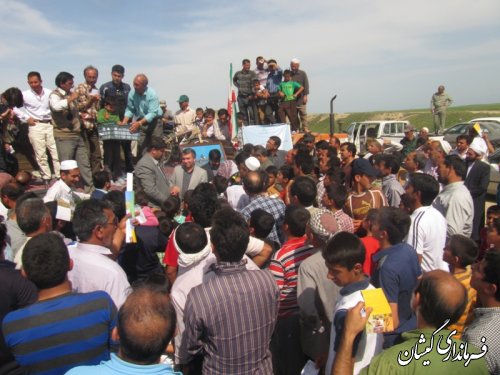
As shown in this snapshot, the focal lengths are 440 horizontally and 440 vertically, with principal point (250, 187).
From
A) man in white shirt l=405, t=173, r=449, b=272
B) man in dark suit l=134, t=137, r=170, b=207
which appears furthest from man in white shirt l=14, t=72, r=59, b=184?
man in white shirt l=405, t=173, r=449, b=272

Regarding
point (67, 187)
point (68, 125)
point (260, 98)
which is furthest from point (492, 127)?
point (67, 187)

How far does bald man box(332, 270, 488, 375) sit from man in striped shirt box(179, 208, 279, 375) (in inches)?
22.3

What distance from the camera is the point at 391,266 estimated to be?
3141 millimetres

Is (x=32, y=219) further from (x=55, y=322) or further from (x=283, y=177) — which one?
(x=283, y=177)

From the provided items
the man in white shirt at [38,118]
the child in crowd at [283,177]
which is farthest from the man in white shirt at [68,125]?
the child in crowd at [283,177]

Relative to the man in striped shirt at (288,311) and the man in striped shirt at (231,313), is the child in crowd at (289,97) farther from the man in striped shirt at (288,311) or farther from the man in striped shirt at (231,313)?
the man in striped shirt at (231,313)

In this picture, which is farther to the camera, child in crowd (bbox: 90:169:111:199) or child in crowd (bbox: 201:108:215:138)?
child in crowd (bbox: 201:108:215:138)

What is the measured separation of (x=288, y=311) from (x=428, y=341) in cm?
150

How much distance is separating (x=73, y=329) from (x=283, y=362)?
5.68 ft

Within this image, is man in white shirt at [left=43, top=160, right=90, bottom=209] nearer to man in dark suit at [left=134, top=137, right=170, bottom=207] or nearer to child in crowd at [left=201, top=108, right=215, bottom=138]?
man in dark suit at [left=134, top=137, right=170, bottom=207]

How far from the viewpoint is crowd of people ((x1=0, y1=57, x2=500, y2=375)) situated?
2.16 meters

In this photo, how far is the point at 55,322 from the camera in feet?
7.59

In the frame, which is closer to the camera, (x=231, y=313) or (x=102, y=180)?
(x=231, y=313)

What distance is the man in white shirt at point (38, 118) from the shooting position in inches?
302
